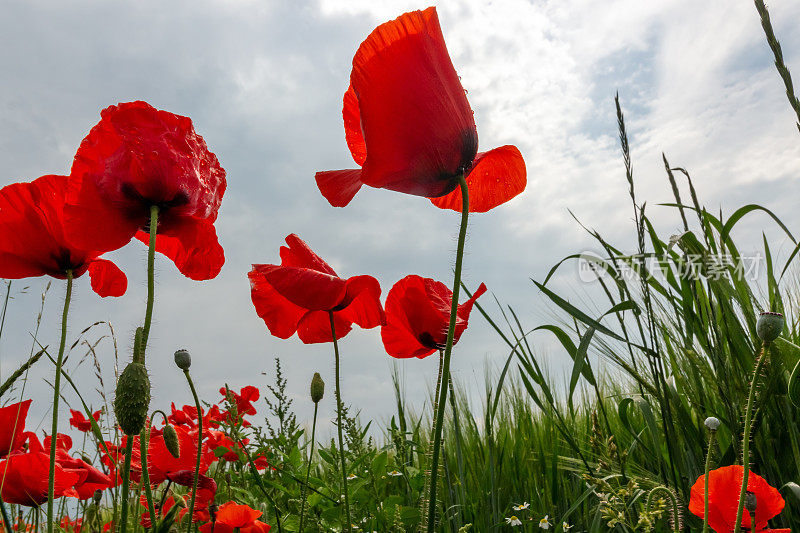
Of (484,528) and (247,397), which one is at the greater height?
(247,397)

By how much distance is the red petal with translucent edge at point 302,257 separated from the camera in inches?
39.9

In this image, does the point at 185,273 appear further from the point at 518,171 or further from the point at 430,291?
the point at 518,171

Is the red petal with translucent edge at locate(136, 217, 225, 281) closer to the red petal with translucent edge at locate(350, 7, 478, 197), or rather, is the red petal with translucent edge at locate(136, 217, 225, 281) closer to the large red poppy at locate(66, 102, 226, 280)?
the large red poppy at locate(66, 102, 226, 280)

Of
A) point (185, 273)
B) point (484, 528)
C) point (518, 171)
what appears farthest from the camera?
point (484, 528)

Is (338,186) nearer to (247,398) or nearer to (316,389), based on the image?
(316,389)

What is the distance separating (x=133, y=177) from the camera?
78cm

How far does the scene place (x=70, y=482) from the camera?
1009 mm

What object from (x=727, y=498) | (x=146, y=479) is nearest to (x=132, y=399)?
(x=146, y=479)

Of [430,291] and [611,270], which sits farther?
[611,270]

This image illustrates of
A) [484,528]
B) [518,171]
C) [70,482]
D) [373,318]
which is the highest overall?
[518,171]

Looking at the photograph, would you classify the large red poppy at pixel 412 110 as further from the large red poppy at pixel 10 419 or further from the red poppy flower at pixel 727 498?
the large red poppy at pixel 10 419

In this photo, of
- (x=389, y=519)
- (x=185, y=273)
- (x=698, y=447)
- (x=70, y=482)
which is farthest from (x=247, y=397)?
(x=698, y=447)

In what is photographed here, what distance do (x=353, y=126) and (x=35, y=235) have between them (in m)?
0.51

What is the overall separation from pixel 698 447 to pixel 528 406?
896mm
